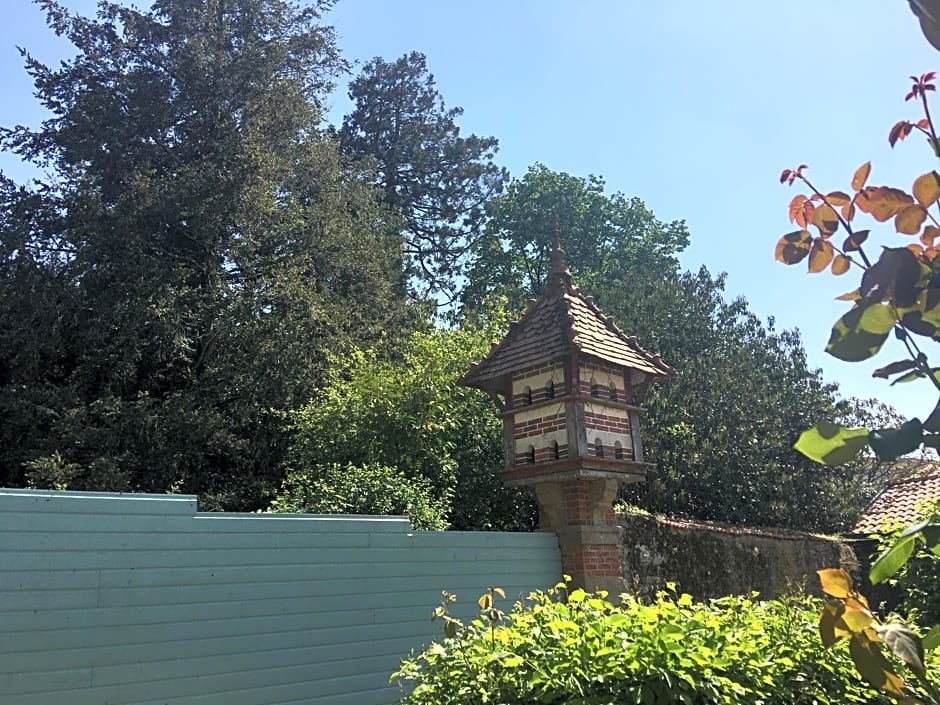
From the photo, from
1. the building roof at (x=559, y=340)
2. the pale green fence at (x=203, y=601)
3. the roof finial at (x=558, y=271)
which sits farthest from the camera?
the roof finial at (x=558, y=271)

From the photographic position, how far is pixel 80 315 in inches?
590

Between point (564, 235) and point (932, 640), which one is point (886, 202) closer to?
point (932, 640)

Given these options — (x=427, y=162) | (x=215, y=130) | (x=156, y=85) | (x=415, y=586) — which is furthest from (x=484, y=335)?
(x=427, y=162)

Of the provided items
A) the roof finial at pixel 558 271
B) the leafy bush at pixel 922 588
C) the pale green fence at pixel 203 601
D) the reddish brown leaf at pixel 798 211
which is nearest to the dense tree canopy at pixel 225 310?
the roof finial at pixel 558 271

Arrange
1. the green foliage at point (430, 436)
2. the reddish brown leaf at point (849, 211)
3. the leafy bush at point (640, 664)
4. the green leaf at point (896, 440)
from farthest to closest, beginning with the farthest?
the green foliage at point (430, 436) < the leafy bush at point (640, 664) < the reddish brown leaf at point (849, 211) < the green leaf at point (896, 440)

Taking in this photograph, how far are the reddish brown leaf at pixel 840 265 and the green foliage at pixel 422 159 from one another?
25316mm

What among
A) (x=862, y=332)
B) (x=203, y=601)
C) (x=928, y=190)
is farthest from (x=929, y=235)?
(x=203, y=601)

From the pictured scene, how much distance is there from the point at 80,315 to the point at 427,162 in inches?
609

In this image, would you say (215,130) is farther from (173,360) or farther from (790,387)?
(790,387)

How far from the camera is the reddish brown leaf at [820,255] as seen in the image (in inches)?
65.7

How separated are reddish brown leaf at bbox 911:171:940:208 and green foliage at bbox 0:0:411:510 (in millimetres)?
12509

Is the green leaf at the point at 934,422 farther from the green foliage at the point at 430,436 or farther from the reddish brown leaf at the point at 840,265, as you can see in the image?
the green foliage at the point at 430,436

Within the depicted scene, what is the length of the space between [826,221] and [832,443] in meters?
0.50

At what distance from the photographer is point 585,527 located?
7.37 meters
